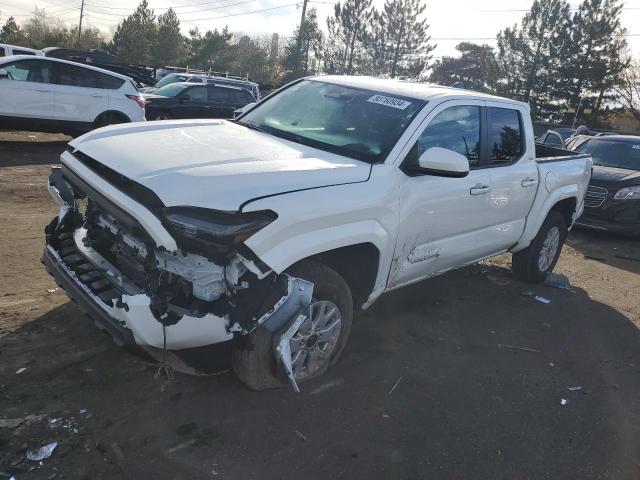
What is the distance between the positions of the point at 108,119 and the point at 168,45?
4452 cm

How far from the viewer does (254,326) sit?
9.26 ft

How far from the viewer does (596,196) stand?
29.6 feet

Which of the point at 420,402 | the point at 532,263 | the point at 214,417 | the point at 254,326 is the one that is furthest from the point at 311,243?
the point at 532,263

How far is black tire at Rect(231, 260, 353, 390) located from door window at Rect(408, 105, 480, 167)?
103 cm

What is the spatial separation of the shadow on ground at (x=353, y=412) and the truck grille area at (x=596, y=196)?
510 cm

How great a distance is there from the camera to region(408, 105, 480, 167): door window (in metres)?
3.86

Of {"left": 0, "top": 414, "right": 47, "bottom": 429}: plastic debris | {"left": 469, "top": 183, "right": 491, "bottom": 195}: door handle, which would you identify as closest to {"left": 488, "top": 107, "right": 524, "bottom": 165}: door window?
{"left": 469, "top": 183, "right": 491, "bottom": 195}: door handle

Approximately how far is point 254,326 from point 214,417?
0.67m

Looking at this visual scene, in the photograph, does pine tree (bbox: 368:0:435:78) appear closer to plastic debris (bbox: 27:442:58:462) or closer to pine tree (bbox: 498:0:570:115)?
pine tree (bbox: 498:0:570:115)

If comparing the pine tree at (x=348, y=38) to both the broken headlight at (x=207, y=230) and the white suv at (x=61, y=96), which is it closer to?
the white suv at (x=61, y=96)

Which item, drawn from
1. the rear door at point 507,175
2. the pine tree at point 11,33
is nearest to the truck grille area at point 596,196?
the rear door at point 507,175

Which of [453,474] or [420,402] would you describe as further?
[420,402]

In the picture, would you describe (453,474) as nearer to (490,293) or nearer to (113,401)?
(113,401)

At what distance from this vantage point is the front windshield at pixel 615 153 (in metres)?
9.77
